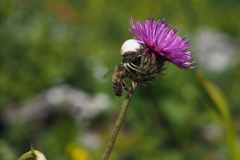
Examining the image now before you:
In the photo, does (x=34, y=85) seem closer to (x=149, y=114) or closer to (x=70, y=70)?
(x=70, y=70)

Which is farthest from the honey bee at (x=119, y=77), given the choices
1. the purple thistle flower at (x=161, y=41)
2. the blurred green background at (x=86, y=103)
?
the blurred green background at (x=86, y=103)

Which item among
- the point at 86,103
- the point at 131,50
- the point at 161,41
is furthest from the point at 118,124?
the point at 86,103

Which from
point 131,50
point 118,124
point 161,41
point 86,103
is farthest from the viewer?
point 86,103

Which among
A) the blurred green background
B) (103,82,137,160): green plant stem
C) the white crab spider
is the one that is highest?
the blurred green background

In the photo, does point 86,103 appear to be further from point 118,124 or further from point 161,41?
point 118,124

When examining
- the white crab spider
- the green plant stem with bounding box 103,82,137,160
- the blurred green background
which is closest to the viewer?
the green plant stem with bounding box 103,82,137,160

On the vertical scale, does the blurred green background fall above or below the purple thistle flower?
above

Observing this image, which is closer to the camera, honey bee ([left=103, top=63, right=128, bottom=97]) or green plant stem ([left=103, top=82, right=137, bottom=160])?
green plant stem ([left=103, top=82, right=137, bottom=160])

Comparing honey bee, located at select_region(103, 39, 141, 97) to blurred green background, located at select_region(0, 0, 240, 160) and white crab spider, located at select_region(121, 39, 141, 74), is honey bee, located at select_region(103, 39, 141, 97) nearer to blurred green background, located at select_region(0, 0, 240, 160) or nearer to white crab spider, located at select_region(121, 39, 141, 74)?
white crab spider, located at select_region(121, 39, 141, 74)

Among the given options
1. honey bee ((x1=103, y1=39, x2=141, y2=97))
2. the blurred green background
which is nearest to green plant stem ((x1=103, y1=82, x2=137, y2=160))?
honey bee ((x1=103, y1=39, x2=141, y2=97))
